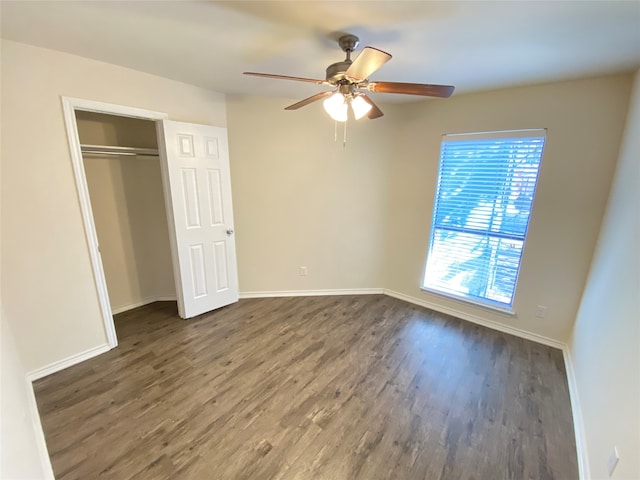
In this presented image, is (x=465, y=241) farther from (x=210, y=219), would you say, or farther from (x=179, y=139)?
(x=179, y=139)

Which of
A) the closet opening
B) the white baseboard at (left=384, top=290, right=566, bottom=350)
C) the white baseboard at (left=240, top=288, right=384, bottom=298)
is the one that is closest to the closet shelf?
the closet opening

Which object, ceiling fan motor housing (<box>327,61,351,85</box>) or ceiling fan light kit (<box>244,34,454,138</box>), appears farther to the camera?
ceiling fan motor housing (<box>327,61,351,85</box>)

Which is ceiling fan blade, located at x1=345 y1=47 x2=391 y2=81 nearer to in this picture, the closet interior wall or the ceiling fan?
the ceiling fan

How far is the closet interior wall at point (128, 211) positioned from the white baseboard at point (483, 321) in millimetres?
3072

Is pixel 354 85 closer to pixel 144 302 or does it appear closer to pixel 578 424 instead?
pixel 578 424

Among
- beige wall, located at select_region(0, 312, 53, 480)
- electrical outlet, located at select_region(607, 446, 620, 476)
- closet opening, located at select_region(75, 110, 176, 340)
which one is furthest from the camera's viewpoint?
closet opening, located at select_region(75, 110, 176, 340)

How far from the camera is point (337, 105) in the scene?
1819mm

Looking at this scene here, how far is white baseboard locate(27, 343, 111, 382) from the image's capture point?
2166mm

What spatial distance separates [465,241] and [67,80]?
3.87 meters

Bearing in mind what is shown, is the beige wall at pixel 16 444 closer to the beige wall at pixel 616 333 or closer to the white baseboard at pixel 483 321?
the beige wall at pixel 616 333

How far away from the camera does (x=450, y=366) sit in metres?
2.42

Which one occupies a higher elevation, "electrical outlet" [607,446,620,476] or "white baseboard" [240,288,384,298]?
"electrical outlet" [607,446,620,476]

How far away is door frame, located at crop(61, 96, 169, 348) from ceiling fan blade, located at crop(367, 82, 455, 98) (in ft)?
6.84

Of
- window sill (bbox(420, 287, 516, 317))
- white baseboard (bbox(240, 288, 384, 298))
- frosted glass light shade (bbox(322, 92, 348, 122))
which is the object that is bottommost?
white baseboard (bbox(240, 288, 384, 298))
